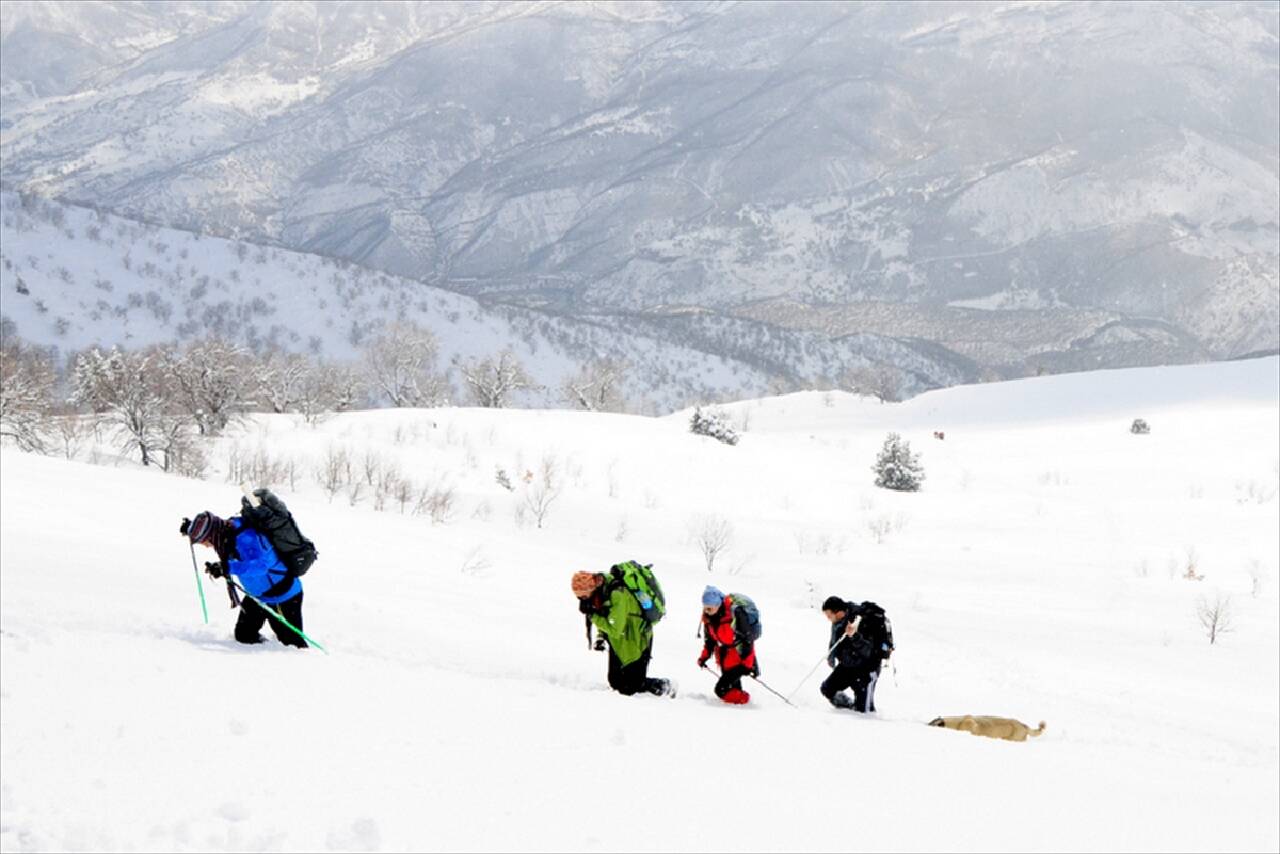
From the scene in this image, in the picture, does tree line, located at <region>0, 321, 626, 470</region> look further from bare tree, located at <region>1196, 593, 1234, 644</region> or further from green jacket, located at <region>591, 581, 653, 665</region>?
bare tree, located at <region>1196, 593, 1234, 644</region>

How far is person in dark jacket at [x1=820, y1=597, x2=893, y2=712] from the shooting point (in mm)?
9812

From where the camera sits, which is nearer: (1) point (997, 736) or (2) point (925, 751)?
(2) point (925, 751)

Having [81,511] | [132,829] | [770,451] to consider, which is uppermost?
[770,451]

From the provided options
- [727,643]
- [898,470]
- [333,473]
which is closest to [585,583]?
[727,643]

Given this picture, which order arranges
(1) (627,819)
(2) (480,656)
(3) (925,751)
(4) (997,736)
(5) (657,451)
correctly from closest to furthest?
(1) (627,819), (3) (925,751), (4) (997,736), (2) (480,656), (5) (657,451)

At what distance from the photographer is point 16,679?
285 inches

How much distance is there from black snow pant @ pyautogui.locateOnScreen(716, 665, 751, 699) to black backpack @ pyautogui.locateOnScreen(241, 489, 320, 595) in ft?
12.6

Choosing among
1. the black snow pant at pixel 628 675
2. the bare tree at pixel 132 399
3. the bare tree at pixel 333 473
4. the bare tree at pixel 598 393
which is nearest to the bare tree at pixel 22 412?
the bare tree at pixel 132 399

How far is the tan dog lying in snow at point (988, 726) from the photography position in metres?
9.48

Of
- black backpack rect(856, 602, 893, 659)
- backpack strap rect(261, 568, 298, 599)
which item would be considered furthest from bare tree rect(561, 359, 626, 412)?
backpack strap rect(261, 568, 298, 599)

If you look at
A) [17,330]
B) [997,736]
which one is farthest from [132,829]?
[17,330]

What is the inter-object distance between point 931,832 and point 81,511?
48.7 feet

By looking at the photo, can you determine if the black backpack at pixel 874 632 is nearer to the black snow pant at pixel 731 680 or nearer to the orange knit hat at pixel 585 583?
the black snow pant at pixel 731 680

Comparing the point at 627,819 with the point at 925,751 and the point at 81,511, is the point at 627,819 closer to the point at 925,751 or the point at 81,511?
the point at 925,751
